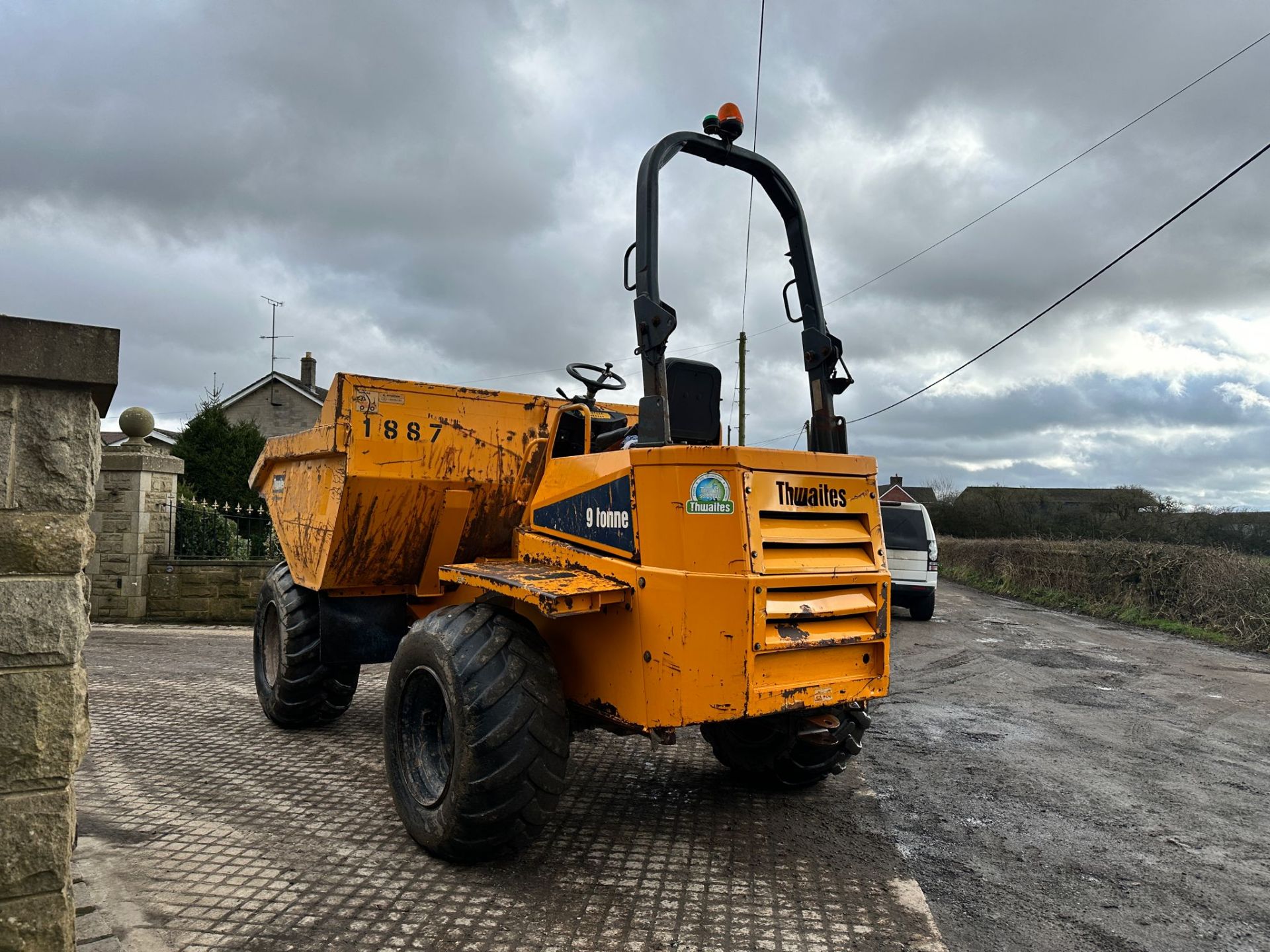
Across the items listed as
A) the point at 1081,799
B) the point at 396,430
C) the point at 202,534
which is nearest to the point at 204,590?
the point at 202,534

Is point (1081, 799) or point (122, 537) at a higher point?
point (122, 537)

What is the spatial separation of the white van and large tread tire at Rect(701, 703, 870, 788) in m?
8.83

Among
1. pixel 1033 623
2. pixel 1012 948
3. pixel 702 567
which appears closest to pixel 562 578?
pixel 702 567

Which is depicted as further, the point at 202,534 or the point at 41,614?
the point at 202,534

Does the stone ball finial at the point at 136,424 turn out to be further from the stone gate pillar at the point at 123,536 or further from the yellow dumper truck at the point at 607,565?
the yellow dumper truck at the point at 607,565

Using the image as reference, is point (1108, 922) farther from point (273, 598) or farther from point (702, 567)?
point (273, 598)

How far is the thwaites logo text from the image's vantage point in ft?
12.4

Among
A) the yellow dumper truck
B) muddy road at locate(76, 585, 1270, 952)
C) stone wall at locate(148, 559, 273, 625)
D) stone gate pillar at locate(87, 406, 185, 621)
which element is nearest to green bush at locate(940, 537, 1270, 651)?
muddy road at locate(76, 585, 1270, 952)

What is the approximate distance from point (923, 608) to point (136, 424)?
12220mm

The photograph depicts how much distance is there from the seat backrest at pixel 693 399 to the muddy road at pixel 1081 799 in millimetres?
2213

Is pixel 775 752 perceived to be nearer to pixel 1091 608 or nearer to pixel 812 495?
pixel 812 495

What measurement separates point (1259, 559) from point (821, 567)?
12.6 m

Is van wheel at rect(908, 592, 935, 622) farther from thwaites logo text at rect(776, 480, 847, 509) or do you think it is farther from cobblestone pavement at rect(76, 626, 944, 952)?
thwaites logo text at rect(776, 480, 847, 509)

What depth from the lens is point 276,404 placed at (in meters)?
30.2
